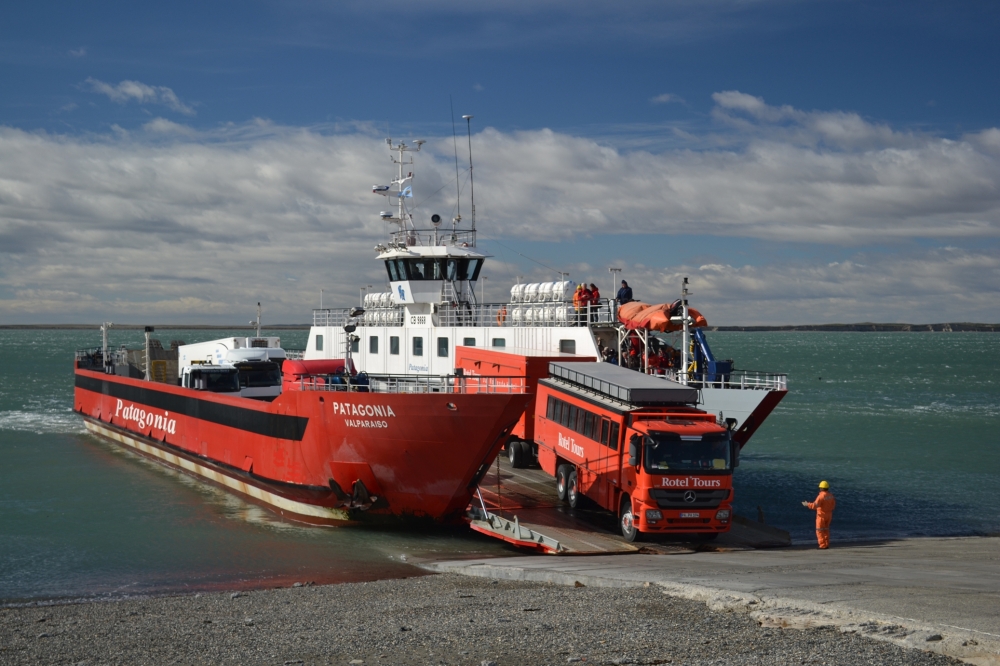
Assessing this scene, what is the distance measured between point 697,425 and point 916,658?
26.4ft

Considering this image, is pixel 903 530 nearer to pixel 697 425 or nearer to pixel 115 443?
pixel 697 425

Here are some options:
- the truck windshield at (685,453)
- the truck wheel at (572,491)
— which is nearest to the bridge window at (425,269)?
the truck wheel at (572,491)

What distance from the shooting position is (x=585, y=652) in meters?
10.7

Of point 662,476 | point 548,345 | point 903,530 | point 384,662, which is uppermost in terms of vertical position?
point 548,345

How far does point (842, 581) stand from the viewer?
1363cm

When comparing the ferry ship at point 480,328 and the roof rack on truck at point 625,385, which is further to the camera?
the ferry ship at point 480,328

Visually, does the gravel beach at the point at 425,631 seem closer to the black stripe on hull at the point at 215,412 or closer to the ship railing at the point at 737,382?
the black stripe on hull at the point at 215,412

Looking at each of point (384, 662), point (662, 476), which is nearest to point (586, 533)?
point (662, 476)

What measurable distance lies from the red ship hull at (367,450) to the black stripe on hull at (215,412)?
0.17 ft

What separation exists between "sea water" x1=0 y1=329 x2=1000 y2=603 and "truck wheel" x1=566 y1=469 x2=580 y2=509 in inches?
84.8

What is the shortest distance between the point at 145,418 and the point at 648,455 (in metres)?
24.4

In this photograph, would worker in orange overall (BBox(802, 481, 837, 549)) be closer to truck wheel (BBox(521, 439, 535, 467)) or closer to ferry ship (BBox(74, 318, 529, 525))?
ferry ship (BBox(74, 318, 529, 525))

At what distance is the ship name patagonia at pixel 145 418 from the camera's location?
3177 centimetres

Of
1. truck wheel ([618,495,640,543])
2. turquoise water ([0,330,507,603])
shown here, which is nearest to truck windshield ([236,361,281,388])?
turquoise water ([0,330,507,603])
